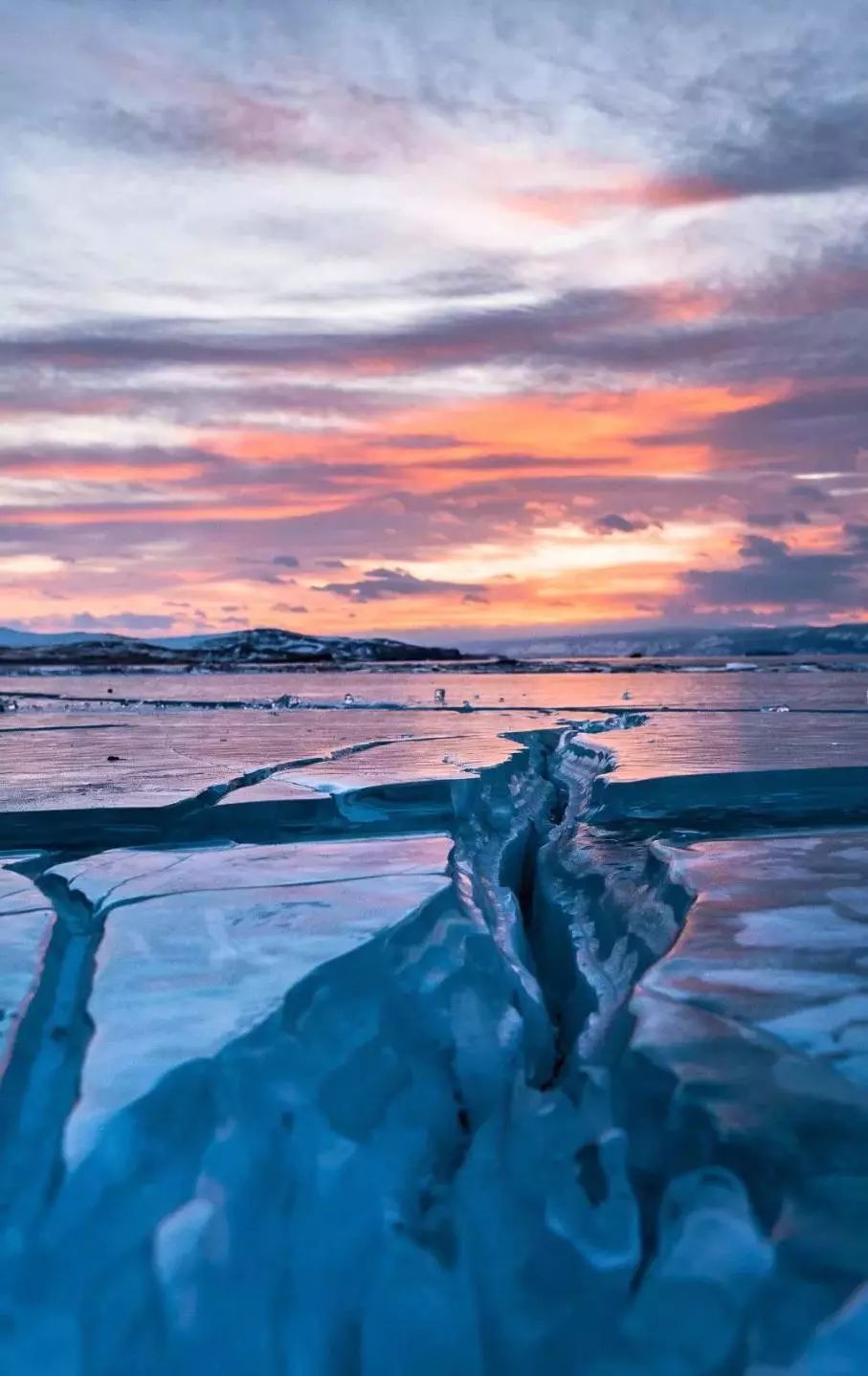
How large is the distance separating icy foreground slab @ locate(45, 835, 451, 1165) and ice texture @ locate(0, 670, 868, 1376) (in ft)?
0.06

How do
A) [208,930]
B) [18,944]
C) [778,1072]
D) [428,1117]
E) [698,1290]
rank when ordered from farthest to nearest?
1. [208,930]
2. [18,944]
3. [428,1117]
4. [778,1072]
5. [698,1290]

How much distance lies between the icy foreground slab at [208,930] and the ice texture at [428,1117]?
0.06 feet

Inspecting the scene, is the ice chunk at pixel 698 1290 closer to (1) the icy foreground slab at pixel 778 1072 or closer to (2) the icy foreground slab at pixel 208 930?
(1) the icy foreground slab at pixel 778 1072

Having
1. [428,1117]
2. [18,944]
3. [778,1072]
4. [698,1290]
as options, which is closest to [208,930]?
[18,944]

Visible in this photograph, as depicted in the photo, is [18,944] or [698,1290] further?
[18,944]

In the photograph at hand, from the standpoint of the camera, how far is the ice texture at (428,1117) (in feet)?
7.93

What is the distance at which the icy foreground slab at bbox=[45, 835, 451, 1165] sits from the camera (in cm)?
304

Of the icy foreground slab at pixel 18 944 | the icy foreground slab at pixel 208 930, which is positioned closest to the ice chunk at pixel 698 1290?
the icy foreground slab at pixel 208 930

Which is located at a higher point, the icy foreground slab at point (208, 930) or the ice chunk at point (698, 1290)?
the icy foreground slab at point (208, 930)

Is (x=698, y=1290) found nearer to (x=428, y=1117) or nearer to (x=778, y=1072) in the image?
(x=778, y=1072)

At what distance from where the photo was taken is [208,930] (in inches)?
165

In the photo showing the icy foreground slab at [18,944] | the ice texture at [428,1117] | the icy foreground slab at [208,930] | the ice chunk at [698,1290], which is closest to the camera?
the ice chunk at [698,1290]

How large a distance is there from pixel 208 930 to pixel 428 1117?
1274 millimetres

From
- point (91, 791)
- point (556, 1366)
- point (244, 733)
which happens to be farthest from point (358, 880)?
point (244, 733)
